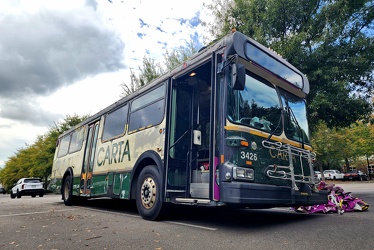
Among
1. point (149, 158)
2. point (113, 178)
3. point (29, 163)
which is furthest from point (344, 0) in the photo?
point (29, 163)

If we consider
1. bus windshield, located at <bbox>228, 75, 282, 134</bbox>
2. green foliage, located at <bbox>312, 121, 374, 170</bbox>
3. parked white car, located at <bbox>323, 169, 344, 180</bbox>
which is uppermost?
green foliage, located at <bbox>312, 121, 374, 170</bbox>

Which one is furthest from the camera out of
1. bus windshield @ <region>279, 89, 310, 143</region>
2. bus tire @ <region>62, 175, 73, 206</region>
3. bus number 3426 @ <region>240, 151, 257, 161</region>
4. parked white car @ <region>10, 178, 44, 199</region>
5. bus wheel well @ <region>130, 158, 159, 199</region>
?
parked white car @ <region>10, 178, 44, 199</region>

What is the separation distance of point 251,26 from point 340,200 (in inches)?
324

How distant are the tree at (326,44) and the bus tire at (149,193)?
22.6 ft

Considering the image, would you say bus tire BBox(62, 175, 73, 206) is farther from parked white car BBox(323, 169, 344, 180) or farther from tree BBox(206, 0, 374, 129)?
parked white car BBox(323, 169, 344, 180)

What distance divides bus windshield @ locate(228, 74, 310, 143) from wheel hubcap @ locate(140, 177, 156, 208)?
236 cm

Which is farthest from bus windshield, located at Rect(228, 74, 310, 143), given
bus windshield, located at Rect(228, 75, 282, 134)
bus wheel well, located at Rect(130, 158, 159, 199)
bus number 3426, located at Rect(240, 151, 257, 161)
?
bus wheel well, located at Rect(130, 158, 159, 199)

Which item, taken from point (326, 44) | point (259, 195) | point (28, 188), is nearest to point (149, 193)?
point (259, 195)

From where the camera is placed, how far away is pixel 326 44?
11008 millimetres

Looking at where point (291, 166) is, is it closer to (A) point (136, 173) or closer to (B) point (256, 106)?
(B) point (256, 106)

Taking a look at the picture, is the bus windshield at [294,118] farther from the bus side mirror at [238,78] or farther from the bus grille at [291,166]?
the bus side mirror at [238,78]

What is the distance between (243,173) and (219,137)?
705 millimetres

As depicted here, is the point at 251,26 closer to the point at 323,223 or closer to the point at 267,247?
the point at 323,223

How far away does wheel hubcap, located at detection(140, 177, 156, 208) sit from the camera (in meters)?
5.85
